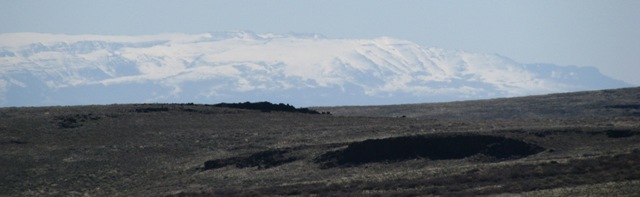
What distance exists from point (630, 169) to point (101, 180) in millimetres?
32508

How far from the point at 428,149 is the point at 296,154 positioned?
9.13m

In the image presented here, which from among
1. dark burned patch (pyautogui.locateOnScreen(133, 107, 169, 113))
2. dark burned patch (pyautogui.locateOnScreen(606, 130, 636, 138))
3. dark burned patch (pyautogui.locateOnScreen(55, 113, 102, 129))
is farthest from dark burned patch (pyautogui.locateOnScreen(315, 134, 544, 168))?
dark burned patch (pyautogui.locateOnScreen(133, 107, 169, 113))

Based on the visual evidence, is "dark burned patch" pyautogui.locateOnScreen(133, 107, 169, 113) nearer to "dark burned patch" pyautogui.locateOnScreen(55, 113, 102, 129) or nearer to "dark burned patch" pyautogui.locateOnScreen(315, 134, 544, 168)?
"dark burned patch" pyautogui.locateOnScreen(55, 113, 102, 129)

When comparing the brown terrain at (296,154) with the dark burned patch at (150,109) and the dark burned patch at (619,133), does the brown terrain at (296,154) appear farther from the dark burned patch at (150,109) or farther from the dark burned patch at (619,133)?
the dark burned patch at (150,109)

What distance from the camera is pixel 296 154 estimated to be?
258 ft

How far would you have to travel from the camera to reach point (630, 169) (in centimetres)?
6078

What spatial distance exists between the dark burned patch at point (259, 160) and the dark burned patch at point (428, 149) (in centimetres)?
275

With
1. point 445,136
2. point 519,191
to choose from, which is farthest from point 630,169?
point 445,136

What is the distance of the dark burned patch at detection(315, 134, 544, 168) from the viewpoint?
72.8m

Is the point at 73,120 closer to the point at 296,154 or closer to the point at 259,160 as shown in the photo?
the point at 259,160

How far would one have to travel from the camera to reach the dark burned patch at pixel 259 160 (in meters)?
77.3

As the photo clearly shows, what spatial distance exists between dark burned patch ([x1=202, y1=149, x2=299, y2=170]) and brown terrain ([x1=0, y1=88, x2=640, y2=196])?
0.07m

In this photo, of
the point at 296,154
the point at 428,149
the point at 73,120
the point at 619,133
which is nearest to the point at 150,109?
the point at 73,120

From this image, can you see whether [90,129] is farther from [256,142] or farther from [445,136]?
[445,136]
